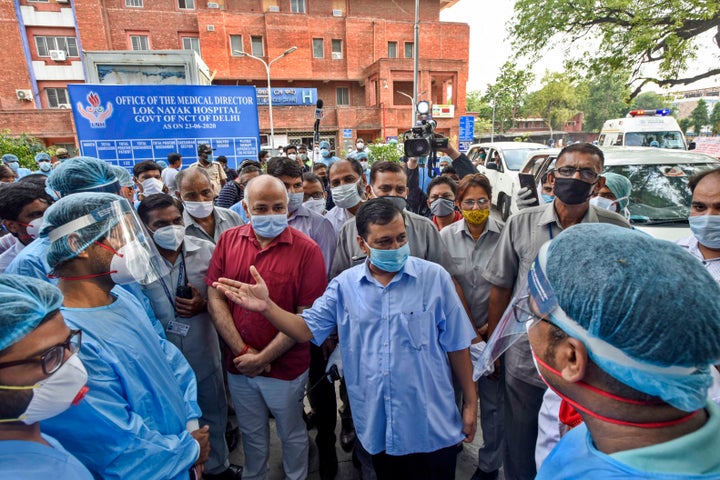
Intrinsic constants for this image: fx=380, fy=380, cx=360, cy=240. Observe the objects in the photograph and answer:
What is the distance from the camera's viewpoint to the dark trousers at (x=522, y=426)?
2.12m

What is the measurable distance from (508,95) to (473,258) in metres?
45.1

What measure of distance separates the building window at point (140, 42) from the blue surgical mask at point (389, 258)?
3001 centimetres

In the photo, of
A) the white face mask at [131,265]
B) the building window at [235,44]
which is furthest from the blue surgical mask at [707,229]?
the building window at [235,44]

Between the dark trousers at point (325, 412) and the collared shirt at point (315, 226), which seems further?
the collared shirt at point (315, 226)

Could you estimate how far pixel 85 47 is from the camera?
23312 millimetres

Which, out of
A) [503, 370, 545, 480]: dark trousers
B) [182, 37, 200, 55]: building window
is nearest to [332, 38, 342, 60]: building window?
[182, 37, 200, 55]: building window

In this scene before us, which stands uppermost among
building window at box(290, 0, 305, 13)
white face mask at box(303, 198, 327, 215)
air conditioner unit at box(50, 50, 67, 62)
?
building window at box(290, 0, 305, 13)

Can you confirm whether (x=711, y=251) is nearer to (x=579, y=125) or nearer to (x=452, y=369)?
(x=452, y=369)

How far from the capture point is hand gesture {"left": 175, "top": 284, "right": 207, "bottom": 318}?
8.06 ft

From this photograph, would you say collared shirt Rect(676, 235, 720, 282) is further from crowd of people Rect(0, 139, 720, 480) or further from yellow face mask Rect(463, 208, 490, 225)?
yellow face mask Rect(463, 208, 490, 225)

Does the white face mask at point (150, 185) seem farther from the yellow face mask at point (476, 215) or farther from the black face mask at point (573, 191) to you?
the black face mask at point (573, 191)

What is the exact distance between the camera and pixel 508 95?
41938 mm

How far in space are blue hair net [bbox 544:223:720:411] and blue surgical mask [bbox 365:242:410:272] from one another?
3.49 ft

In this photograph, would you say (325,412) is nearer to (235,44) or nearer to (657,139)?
(657,139)
